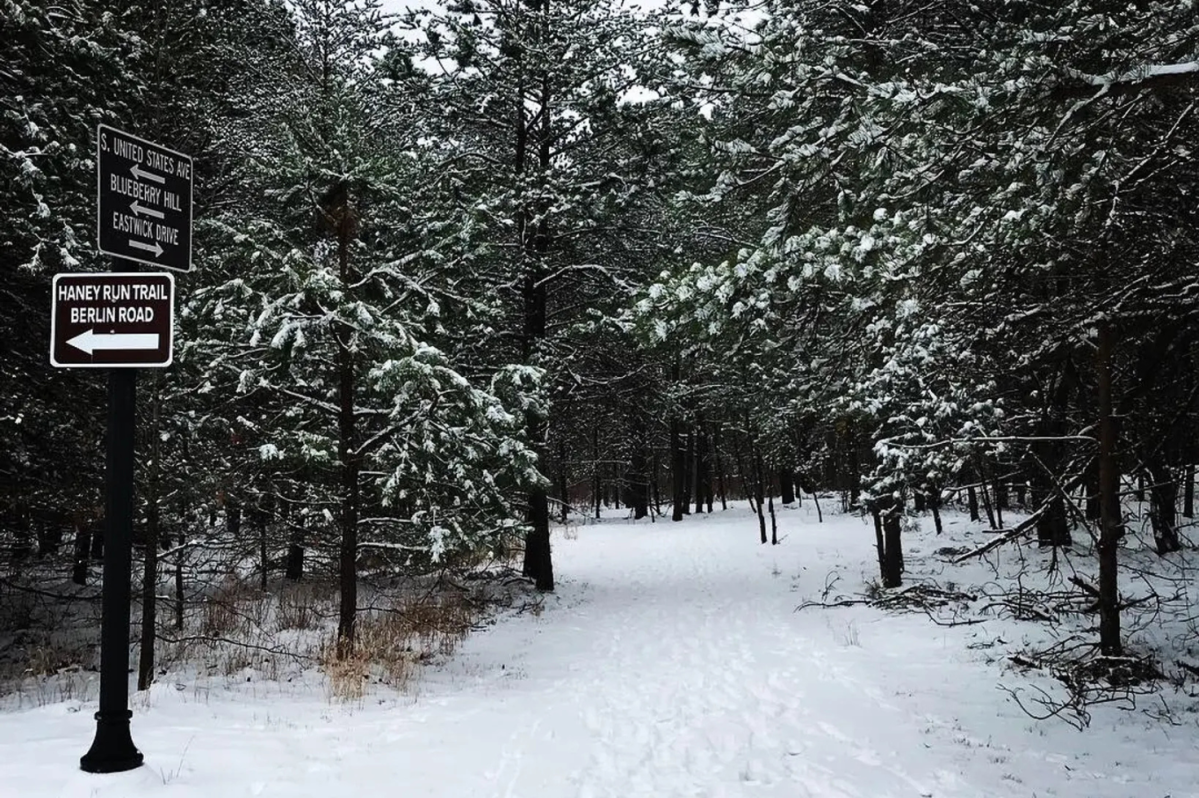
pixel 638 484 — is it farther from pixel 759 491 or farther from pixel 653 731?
pixel 653 731

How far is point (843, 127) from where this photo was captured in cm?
474

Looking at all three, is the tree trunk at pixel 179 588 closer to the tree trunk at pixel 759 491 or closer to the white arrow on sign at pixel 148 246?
the white arrow on sign at pixel 148 246

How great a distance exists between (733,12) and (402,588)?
1177 cm

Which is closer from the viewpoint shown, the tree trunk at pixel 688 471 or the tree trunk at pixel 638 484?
the tree trunk at pixel 638 484

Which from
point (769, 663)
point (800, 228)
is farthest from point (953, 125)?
point (769, 663)

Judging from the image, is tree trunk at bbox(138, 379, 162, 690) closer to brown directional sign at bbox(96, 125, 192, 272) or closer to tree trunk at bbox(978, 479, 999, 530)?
brown directional sign at bbox(96, 125, 192, 272)

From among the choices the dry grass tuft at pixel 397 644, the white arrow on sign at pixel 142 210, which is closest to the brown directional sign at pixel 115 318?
the white arrow on sign at pixel 142 210

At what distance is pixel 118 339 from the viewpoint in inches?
164

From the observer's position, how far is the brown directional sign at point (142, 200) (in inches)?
159

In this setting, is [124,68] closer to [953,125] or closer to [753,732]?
[953,125]

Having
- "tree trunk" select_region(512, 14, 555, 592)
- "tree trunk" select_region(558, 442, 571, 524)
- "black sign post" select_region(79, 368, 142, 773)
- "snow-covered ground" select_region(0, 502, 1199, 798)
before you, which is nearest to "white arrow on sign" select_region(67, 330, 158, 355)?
"black sign post" select_region(79, 368, 142, 773)

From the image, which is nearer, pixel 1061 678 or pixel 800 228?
pixel 800 228

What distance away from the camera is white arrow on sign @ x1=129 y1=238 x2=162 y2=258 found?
4.18 meters

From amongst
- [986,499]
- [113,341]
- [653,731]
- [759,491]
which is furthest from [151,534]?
[759,491]
